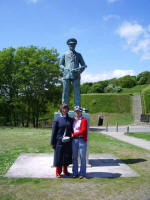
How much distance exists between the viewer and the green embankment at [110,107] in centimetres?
3278

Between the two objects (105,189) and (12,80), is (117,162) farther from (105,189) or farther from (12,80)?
(12,80)

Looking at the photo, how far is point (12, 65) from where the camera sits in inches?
996

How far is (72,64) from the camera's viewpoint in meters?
7.18

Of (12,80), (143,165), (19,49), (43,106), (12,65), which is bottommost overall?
(143,165)

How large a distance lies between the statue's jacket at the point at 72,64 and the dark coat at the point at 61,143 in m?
1.94

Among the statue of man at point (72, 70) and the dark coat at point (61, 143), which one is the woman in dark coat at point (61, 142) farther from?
the statue of man at point (72, 70)

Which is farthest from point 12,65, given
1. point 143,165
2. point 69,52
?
point 143,165

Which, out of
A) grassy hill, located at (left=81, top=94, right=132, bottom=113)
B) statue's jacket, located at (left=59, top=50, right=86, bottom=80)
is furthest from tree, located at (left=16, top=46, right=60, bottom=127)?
statue's jacket, located at (left=59, top=50, right=86, bottom=80)

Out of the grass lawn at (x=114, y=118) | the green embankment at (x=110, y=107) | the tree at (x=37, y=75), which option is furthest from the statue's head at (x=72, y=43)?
the green embankment at (x=110, y=107)

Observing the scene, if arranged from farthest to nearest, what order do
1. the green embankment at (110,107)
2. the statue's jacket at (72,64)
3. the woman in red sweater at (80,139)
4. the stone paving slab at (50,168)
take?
the green embankment at (110,107), the statue's jacket at (72,64), the stone paving slab at (50,168), the woman in red sweater at (80,139)

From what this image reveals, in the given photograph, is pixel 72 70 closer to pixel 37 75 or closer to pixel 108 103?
pixel 37 75

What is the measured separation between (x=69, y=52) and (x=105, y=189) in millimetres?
4416

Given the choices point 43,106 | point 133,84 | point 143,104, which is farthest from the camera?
point 133,84

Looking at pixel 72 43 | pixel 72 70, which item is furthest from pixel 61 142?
Result: pixel 72 43
